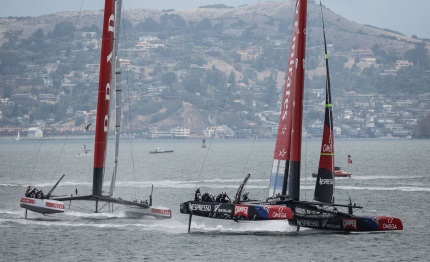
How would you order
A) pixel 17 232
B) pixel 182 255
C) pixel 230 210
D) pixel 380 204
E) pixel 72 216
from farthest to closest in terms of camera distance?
1. pixel 380 204
2. pixel 72 216
3. pixel 17 232
4. pixel 230 210
5. pixel 182 255

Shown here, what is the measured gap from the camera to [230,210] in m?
51.4

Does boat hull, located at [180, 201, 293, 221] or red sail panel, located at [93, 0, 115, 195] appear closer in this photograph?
boat hull, located at [180, 201, 293, 221]

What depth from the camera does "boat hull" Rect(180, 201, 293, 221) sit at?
163ft

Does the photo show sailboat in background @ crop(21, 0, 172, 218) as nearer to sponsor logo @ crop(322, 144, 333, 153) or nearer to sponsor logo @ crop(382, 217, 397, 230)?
sponsor logo @ crop(322, 144, 333, 153)

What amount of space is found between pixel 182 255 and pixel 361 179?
6027 centimetres

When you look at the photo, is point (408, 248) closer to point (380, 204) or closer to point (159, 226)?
point (159, 226)

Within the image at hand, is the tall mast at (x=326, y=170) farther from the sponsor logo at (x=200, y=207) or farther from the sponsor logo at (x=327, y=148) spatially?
the sponsor logo at (x=200, y=207)

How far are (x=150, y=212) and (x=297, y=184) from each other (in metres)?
10.5

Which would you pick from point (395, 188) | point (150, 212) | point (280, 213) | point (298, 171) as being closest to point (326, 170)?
point (298, 171)

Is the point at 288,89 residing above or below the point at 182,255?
above

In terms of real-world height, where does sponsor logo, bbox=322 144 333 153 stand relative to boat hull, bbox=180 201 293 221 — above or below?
above

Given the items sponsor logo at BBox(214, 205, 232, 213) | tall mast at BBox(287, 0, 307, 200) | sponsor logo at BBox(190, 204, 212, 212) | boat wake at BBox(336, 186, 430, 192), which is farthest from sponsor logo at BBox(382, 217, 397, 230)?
boat wake at BBox(336, 186, 430, 192)

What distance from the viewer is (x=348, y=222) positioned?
172 feet

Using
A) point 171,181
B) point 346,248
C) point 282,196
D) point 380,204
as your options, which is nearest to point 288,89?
point 282,196
